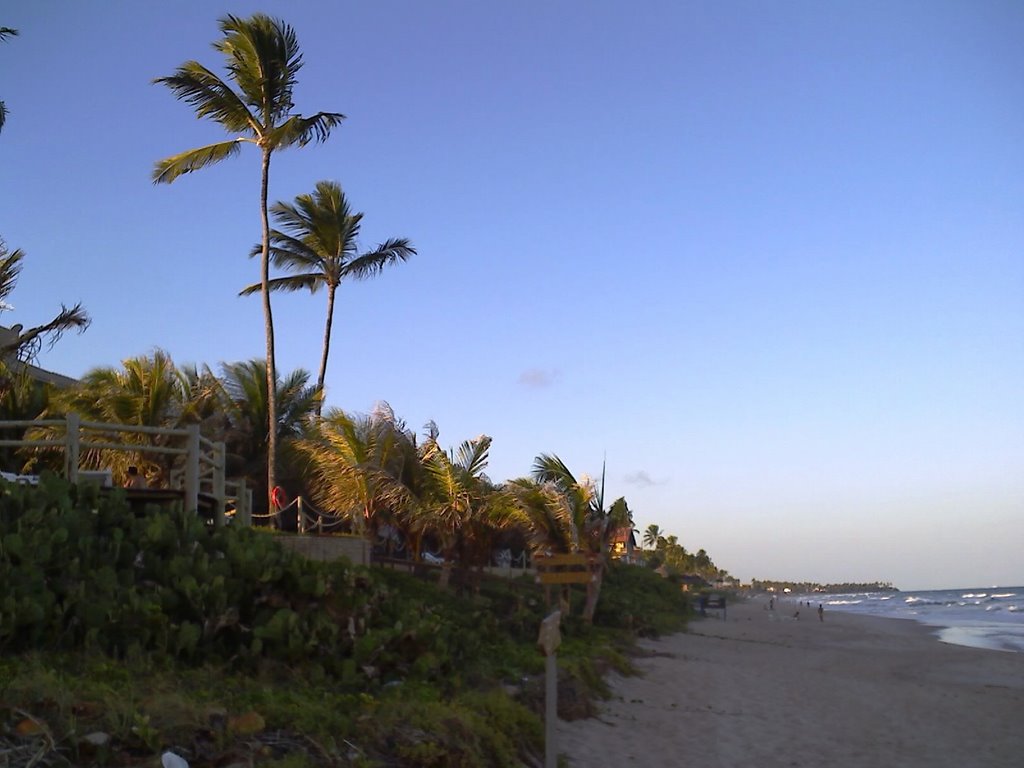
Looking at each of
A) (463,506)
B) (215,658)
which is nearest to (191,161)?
(463,506)

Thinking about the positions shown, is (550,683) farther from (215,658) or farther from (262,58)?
(262,58)

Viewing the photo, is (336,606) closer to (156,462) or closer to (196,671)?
(196,671)

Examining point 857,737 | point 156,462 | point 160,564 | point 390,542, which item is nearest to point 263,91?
point 156,462

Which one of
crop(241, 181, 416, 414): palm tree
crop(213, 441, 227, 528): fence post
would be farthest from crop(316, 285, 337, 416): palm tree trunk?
crop(213, 441, 227, 528): fence post

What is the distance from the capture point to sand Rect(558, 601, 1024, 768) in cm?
1086

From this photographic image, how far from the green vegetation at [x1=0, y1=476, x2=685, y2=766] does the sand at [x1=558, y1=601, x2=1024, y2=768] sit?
1229 mm

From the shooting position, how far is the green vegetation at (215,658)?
6.51 meters

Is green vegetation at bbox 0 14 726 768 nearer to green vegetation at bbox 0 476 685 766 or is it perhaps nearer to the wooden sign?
green vegetation at bbox 0 476 685 766

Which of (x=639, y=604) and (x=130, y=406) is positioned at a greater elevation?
(x=130, y=406)

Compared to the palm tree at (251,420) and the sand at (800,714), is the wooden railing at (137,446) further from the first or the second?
the palm tree at (251,420)

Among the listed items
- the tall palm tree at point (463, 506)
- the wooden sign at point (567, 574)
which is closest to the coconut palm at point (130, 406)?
the tall palm tree at point (463, 506)

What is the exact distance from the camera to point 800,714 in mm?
13680

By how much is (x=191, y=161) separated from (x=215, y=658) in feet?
52.0

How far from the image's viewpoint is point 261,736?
6891 millimetres
